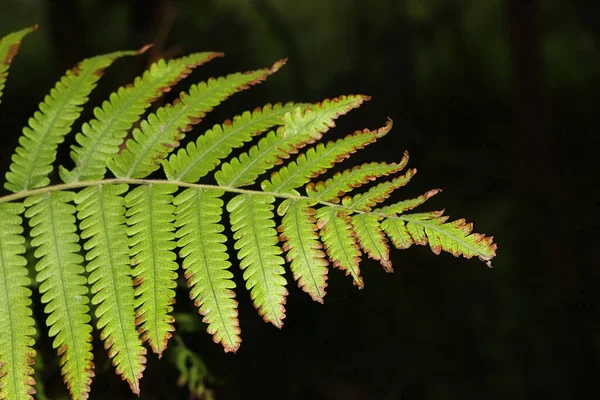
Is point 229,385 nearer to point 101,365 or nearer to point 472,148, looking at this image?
point 101,365

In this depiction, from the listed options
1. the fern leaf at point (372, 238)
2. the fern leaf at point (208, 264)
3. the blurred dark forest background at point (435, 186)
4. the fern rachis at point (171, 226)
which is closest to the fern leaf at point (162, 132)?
the fern rachis at point (171, 226)

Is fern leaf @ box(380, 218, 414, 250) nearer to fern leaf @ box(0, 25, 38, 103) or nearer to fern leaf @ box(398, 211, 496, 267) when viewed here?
fern leaf @ box(398, 211, 496, 267)

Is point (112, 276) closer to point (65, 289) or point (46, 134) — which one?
point (65, 289)

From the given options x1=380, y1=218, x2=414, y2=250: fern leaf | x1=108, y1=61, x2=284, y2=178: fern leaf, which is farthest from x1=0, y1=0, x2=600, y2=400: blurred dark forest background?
x1=380, y1=218, x2=414, y2=250: fern leaf

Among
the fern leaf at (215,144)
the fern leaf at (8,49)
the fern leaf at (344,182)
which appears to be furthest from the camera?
the fern leaf at (8,49)

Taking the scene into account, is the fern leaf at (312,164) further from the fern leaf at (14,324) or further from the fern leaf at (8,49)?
the fern leaf at (8,49)

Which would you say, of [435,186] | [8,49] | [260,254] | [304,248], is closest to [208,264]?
[260,254]
